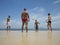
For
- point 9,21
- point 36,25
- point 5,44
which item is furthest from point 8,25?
point 5,44

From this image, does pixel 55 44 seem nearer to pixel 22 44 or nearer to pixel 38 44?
pixel 38 44

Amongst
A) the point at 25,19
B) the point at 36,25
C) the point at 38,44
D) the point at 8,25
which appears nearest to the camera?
the point at 38,44

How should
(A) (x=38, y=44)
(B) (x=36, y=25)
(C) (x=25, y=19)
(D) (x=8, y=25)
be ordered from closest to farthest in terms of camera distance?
(A) (x=38, y=44) → (C) (x=25, y=19) → (D) (x=8, y=25) → (B) (x=36, y=25)

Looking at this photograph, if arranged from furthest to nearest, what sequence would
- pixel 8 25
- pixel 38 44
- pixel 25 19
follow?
pixel 8 25 → pixel 25 19 → pixel 38 44

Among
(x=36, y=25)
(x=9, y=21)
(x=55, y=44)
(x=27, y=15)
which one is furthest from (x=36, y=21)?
(x=55, y=44)

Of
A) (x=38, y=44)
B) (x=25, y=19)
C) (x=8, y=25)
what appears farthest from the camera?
(x=8, y=25)

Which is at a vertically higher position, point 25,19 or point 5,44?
point 25,19

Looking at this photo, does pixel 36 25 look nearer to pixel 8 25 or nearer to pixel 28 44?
pixel 8 25

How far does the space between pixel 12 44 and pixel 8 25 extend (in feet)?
17.8

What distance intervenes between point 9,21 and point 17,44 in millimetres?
5479

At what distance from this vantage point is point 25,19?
5996 millimetres

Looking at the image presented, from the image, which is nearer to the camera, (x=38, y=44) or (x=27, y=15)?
(x=38, y=44)

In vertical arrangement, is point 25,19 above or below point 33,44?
above

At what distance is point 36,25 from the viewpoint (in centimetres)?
967
